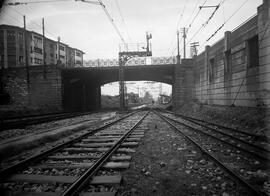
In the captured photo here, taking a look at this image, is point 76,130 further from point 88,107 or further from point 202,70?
point 88,107

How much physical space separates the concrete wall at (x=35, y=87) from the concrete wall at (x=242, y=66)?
19.0m

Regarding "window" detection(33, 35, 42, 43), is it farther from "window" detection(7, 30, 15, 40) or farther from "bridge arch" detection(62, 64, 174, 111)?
"bridge arch" detection(62, 64, 174, 111)

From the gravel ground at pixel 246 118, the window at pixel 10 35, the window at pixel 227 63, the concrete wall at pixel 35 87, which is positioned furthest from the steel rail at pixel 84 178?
the window at pixel 10 35

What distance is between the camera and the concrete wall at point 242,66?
10734 millimetres

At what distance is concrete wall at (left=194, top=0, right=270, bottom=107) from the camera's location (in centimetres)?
1073

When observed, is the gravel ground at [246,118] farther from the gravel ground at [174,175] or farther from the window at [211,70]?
the gravel ground at [174,175]

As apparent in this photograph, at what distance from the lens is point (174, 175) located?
4.43 meters

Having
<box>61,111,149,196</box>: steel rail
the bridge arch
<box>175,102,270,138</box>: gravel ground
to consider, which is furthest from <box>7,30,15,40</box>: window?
<box>61,111,149,196</box>: steel rail

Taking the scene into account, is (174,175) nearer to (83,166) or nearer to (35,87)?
(83,166)

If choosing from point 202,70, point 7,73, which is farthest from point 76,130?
point 7,73

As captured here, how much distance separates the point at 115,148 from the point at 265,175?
13.1ft

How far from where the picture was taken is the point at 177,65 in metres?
28.0

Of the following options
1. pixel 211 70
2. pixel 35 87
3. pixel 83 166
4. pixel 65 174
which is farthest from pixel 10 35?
pixel 65 174

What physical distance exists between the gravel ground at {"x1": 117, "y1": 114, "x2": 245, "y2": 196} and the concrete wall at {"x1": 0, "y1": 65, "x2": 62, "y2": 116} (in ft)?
76.4
